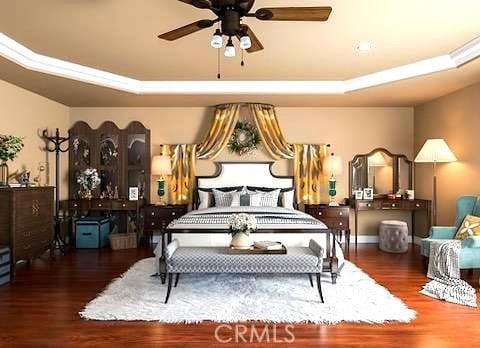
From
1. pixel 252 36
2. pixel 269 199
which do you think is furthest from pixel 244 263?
pixel 269 199

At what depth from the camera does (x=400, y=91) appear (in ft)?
19.3

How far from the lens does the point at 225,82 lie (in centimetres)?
594

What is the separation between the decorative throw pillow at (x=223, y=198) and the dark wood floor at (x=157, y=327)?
2.34m

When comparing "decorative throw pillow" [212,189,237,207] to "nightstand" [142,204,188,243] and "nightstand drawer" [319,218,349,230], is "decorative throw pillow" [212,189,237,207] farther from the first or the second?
"nightstand drawer" [319,218,349,230]

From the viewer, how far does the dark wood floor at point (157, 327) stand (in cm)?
292

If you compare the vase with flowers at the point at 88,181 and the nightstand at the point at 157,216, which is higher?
the vase with flowers at the point at 88,181

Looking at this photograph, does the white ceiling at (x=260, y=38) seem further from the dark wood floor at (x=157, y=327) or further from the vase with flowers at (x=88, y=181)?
the dark wood floor at (x=157, y=327)

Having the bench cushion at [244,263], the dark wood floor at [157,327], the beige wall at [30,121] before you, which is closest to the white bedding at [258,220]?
the bench cushion at [244,263]

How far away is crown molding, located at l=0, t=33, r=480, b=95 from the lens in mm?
4334

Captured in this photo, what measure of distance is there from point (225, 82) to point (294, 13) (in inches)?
131

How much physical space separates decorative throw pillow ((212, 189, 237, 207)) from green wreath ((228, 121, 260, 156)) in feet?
3.05

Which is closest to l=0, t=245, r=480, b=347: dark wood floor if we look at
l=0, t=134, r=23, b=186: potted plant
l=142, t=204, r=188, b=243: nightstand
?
l=0, t=134, r=23, b=186: potted plant

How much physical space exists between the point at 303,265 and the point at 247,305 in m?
0.64

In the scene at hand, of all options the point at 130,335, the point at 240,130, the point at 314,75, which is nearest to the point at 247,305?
the point at 130,335
